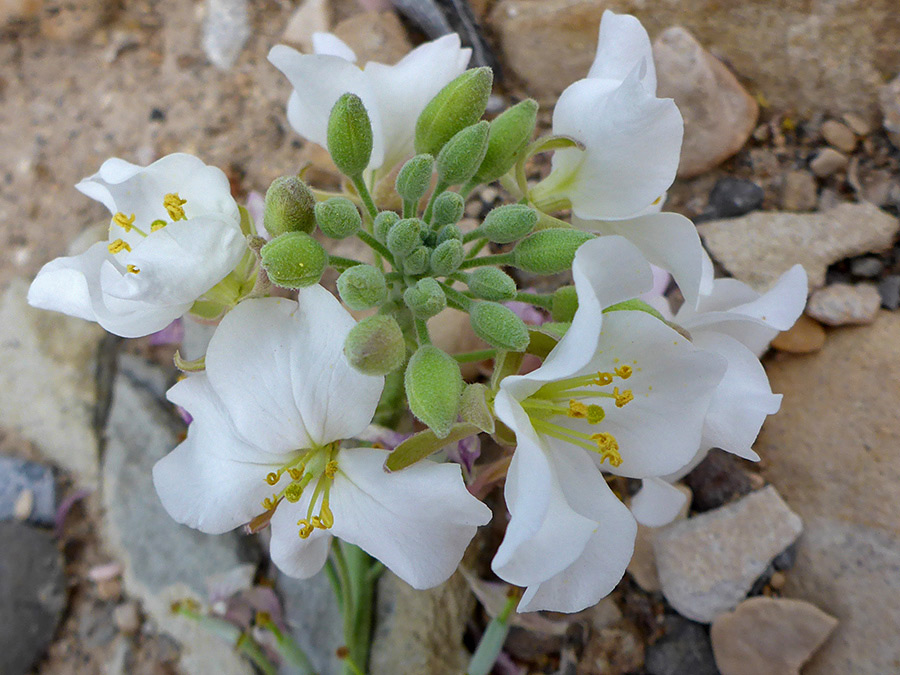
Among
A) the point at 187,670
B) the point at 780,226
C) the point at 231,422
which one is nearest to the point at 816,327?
the point at 780,226

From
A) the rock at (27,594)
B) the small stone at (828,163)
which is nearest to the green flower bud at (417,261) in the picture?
the small stone at (828,163)

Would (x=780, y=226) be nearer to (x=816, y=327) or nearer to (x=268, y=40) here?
(x=816, y=327)

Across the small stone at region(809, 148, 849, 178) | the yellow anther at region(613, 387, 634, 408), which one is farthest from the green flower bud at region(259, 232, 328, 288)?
the small stone at region(809, 148, 849, 178)

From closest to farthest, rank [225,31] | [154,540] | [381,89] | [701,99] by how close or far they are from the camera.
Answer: [381,89]
[701,99]
[154,540]
[225,31]

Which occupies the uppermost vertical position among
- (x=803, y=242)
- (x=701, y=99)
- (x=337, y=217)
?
(x=337, y=217)

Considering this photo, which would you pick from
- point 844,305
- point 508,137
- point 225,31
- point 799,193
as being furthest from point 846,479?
point 225,31

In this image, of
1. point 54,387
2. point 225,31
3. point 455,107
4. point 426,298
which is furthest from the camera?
point 225,31

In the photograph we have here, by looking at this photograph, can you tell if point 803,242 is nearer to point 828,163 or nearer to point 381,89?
point 828,163
